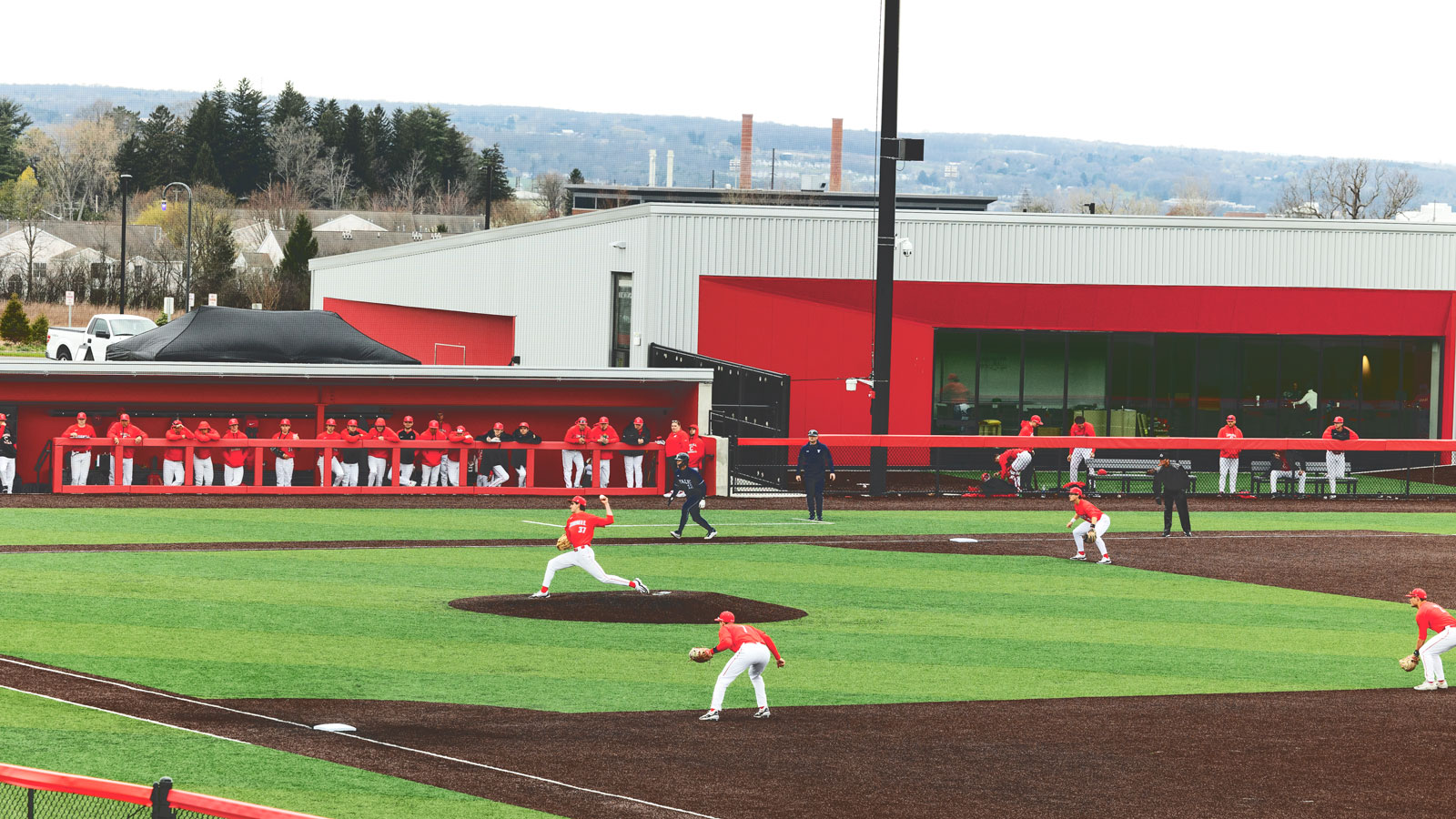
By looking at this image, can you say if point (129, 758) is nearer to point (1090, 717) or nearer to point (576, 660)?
point (576, 660)

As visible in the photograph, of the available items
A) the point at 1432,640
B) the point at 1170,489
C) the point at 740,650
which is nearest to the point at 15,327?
the point at 1170,489

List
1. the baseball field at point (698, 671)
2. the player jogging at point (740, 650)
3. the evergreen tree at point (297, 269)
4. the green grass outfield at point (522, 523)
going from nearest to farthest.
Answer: the baseball field at point (698, 671)
the player jogging at point (740, 650)
the green grass outfield at point (522, 523)
the evergreen tree at point (297, 269)

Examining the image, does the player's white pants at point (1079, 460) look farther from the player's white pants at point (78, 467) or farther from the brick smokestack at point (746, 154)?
the brick smokestack at point (746, 154)

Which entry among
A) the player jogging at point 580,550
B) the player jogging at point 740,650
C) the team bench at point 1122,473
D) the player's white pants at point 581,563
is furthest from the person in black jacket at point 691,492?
the team bench at point 1122,473

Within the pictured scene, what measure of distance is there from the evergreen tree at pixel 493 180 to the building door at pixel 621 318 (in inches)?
3620

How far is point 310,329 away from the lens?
35.6 metres

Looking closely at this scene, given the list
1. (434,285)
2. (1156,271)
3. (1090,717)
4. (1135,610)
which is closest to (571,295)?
(434,285)

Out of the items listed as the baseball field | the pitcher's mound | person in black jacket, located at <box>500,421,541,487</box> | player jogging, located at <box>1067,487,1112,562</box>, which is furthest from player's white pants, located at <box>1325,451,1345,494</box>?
the pitcher's mound

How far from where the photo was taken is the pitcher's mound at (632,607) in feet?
59.2

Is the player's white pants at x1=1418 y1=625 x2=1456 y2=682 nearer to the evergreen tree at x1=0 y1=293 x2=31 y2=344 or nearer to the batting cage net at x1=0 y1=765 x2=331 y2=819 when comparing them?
the batting cage net at x1=0 y1=765 x2=331 y2=819

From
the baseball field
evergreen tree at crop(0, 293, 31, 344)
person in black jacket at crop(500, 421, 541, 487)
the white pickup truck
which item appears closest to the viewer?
the baseball field

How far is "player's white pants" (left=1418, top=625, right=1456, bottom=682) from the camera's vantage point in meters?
15.1

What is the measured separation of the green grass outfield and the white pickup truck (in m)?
22.2

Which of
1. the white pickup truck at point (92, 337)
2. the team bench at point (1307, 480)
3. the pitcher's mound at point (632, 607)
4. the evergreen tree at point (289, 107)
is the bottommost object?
the pitcher's mound at point (632, 607)
